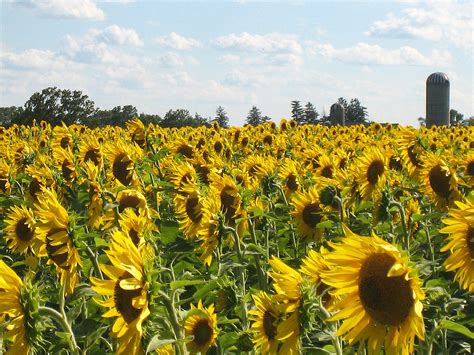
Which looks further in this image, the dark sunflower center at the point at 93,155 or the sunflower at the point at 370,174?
the dark sunflower center at the point at 93,155

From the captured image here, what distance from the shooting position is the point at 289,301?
2912 mm

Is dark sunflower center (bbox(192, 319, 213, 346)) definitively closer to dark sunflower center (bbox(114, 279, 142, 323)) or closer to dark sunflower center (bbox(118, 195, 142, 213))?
dark sunflower center (bbox(114, 279, 142, 323))

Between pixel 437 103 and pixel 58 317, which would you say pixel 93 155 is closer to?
pixel 58 317

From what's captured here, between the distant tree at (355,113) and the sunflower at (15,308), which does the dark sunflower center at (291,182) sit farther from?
the distant tree at (355,113)

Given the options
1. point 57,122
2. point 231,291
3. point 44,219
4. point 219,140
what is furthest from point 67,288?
point 57,122

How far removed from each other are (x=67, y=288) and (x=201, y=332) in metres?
0.97

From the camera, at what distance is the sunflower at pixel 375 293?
2.48 metres

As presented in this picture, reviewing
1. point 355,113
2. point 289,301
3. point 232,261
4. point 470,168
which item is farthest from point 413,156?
point 355,113

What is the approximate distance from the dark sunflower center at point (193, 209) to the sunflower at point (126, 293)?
241cm

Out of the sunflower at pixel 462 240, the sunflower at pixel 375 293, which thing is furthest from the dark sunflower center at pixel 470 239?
the sunflower at pixel 375 293

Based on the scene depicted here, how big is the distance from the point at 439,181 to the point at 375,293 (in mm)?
3916

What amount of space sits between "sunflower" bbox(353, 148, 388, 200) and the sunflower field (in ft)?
0.04

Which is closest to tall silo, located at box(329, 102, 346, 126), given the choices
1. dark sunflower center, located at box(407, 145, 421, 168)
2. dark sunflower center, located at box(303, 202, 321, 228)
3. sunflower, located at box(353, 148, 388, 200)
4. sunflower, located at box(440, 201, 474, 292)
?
dark sunflower center, located at box(407, 145, 421, 168)

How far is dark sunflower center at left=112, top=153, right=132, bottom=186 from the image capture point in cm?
698
